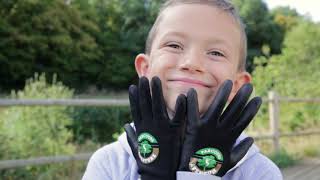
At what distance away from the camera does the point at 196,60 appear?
3.13 ft

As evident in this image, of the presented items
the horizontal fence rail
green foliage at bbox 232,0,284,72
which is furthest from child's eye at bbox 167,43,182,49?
green foliage at bbox 232,0,284,72

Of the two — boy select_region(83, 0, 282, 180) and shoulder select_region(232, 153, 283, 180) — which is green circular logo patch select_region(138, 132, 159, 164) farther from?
shoulder select_region(232, 153, 283, 180)

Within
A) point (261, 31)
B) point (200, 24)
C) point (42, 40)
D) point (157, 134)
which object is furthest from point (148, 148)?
point (261, 31)

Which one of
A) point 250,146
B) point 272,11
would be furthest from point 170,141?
point 272,11

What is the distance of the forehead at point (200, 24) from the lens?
0.97 metres

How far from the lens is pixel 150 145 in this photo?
3.15 feet

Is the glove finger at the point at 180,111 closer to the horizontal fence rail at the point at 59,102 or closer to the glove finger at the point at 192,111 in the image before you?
the glove finger at the point at 192,111

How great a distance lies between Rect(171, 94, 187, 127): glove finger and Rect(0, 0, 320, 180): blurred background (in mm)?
476

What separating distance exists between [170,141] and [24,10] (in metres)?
26.3

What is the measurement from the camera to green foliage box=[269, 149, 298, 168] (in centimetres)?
587

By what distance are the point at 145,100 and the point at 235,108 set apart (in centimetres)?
17

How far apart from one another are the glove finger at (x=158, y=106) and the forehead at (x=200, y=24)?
0.11m

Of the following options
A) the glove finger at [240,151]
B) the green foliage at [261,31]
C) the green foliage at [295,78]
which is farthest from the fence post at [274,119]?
the green foliage at [261,31]

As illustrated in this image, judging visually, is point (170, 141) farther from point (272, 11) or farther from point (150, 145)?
point (272, 11)
